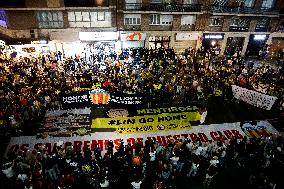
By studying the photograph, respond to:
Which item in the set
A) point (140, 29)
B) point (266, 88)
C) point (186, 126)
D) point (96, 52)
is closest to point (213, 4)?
point (140, 29)

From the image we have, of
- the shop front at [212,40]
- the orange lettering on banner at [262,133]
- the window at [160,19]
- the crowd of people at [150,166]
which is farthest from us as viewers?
the shop front at [212,40]

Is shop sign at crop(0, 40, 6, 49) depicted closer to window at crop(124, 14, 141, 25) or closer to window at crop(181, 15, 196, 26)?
window at crop(124, 14, 141, 25)

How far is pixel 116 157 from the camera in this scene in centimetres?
1673

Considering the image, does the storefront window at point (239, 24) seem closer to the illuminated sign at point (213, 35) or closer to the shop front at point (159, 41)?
the illuminated sign at point (213, 35)

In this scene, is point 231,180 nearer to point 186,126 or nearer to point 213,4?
point 186,126

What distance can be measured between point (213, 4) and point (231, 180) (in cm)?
2303

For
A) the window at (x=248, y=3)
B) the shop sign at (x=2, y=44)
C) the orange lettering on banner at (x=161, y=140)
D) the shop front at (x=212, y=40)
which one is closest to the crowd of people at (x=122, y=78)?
the shop sign at (x=2, y=44)

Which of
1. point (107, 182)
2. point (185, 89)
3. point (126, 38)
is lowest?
point (107, 182)

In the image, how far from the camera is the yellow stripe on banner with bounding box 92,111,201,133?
2225 cm

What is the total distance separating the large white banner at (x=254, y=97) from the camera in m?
24.2

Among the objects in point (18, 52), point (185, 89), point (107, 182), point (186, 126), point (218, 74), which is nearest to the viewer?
point (107, 182)

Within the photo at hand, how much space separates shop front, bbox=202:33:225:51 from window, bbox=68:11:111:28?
12973mm

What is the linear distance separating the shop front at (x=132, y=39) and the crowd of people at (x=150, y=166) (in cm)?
1836

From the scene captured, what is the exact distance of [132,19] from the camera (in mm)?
33250
